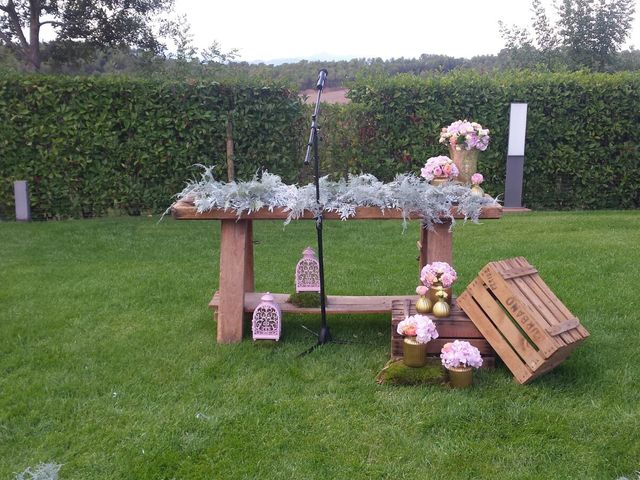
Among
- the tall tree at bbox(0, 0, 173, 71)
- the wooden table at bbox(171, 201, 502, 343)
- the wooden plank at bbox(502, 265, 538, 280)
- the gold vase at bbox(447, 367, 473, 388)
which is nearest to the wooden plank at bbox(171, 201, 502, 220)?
the wooden table at bbox(171, 201, 502, 343)

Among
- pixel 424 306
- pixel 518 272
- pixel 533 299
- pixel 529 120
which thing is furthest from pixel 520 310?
pixel 529 120

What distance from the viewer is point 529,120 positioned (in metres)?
9.15

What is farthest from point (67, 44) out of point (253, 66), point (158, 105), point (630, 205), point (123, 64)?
point (630, 205)

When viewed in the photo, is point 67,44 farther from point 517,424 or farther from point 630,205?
point 517,424

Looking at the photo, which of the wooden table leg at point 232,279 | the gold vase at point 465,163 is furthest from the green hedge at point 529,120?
the wooden table leg at point 232,279

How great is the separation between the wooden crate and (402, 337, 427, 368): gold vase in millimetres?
348

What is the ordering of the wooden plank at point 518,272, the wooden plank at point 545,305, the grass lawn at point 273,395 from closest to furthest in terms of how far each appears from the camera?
the grass lawn at point 273,395 → the wooden plank at point 545,305 → the wooden plank at point 518,272

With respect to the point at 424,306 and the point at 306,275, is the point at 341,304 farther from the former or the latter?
the point at 424,306

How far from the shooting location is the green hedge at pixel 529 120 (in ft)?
29.6

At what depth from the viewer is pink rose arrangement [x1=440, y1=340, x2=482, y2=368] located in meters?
3.20

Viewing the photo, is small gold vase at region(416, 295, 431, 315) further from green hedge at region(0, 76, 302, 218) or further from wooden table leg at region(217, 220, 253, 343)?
green hedge at region(0, 76, 302, 218)

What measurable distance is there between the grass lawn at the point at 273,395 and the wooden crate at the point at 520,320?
0.47 ft

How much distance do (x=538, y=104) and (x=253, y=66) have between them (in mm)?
5190

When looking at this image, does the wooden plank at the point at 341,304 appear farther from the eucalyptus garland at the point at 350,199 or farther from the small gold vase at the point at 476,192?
the small gold vase at the point at 476,192
